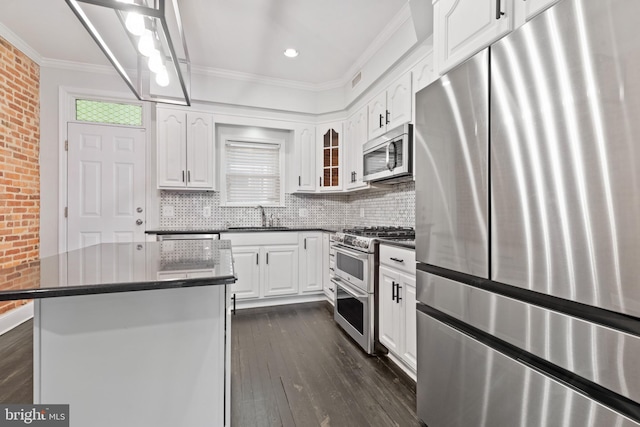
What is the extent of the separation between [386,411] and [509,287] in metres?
1.10

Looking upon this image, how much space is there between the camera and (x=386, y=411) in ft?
5.63

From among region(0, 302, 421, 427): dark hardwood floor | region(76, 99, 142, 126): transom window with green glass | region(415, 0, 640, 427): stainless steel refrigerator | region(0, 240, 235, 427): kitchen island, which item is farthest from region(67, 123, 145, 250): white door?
region(415, 0, 640, 427): stainless steel refrigerator

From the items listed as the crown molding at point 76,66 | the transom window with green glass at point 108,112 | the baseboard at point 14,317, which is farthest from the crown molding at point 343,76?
the baseboard at point 14,317

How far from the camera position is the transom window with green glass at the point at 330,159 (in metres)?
3.95

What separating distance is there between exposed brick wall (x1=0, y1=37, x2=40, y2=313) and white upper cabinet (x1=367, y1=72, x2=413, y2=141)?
3.53 metres

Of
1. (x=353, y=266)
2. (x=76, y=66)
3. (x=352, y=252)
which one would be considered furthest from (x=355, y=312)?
(x=76, y=66)

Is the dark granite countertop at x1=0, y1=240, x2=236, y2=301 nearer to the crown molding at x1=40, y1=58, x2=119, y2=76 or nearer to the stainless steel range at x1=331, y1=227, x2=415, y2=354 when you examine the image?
the stainless steel range at x1=331, y1=227, x2=415, y2=354

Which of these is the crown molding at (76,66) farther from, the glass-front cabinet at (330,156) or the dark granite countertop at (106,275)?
the dark granite countertop at (106,275)

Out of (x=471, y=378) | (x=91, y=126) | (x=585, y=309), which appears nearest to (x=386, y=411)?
(x=471, y=378)

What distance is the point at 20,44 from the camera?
300 centimetres

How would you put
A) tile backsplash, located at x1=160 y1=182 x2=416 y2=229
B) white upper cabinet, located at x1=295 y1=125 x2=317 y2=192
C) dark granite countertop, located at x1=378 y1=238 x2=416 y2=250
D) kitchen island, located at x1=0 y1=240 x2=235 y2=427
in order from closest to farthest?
kitchen island, located at x1=0 y1=240 x2=235 y2=427 < dark granite countertop, located at x1=378 y1=238 x2=416 y2=250 < tile backsplash, located at x1=160 y1=182 x2=416 y2=229 < white upper cabinet, located at x1=295 y1=125 x2=317 y2=192

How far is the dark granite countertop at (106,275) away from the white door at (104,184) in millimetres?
2418

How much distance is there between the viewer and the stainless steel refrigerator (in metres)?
0.78

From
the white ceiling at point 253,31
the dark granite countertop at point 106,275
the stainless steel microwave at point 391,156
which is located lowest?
the dark granite countertop at point 106,275
